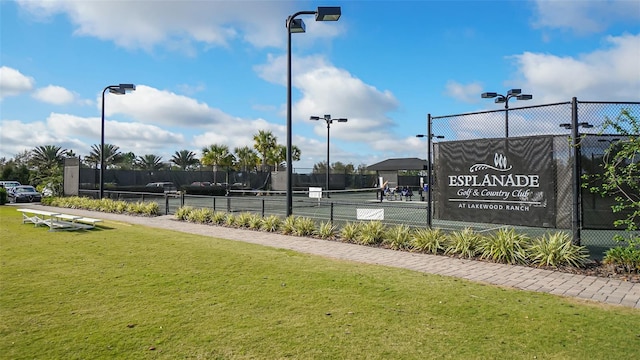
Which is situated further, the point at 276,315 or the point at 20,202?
the point at 20,202

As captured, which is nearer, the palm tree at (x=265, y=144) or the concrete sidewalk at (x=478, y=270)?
the concrete sidewalk at (x=478, y=270)

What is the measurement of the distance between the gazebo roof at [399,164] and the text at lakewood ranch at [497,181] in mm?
37116

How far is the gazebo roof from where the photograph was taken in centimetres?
4788

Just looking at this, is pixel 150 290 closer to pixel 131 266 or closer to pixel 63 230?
pixel 131 266

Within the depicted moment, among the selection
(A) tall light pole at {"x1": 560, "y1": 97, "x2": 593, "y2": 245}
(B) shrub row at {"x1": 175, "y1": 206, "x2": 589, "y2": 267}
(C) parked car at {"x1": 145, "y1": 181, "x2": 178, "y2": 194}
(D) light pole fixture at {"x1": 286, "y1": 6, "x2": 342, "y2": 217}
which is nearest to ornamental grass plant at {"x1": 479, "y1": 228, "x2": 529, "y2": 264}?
(B) shrub row at {"x1": 175, "y1": 206, "x2": 589, "y2": 267}

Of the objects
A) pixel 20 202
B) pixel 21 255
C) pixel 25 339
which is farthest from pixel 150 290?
pixel 20 202

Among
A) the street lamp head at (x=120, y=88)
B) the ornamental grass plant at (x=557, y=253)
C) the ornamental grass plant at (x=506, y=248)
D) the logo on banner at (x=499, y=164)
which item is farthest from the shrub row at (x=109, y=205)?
the ornamental grass plant at (x=557, y=253)

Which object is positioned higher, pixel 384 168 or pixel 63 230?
pixel 384 168

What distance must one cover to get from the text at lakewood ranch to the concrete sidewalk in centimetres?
146

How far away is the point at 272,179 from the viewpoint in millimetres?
→ 43031

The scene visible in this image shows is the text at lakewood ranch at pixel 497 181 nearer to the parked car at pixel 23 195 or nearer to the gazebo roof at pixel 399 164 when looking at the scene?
the parked car at pixel 23 195

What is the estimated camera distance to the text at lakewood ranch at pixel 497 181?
8.40 m

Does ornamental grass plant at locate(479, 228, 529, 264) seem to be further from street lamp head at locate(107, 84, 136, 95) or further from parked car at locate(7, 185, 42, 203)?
parked car at locate(7, 185, 42, 203)

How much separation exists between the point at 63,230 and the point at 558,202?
1266cm
